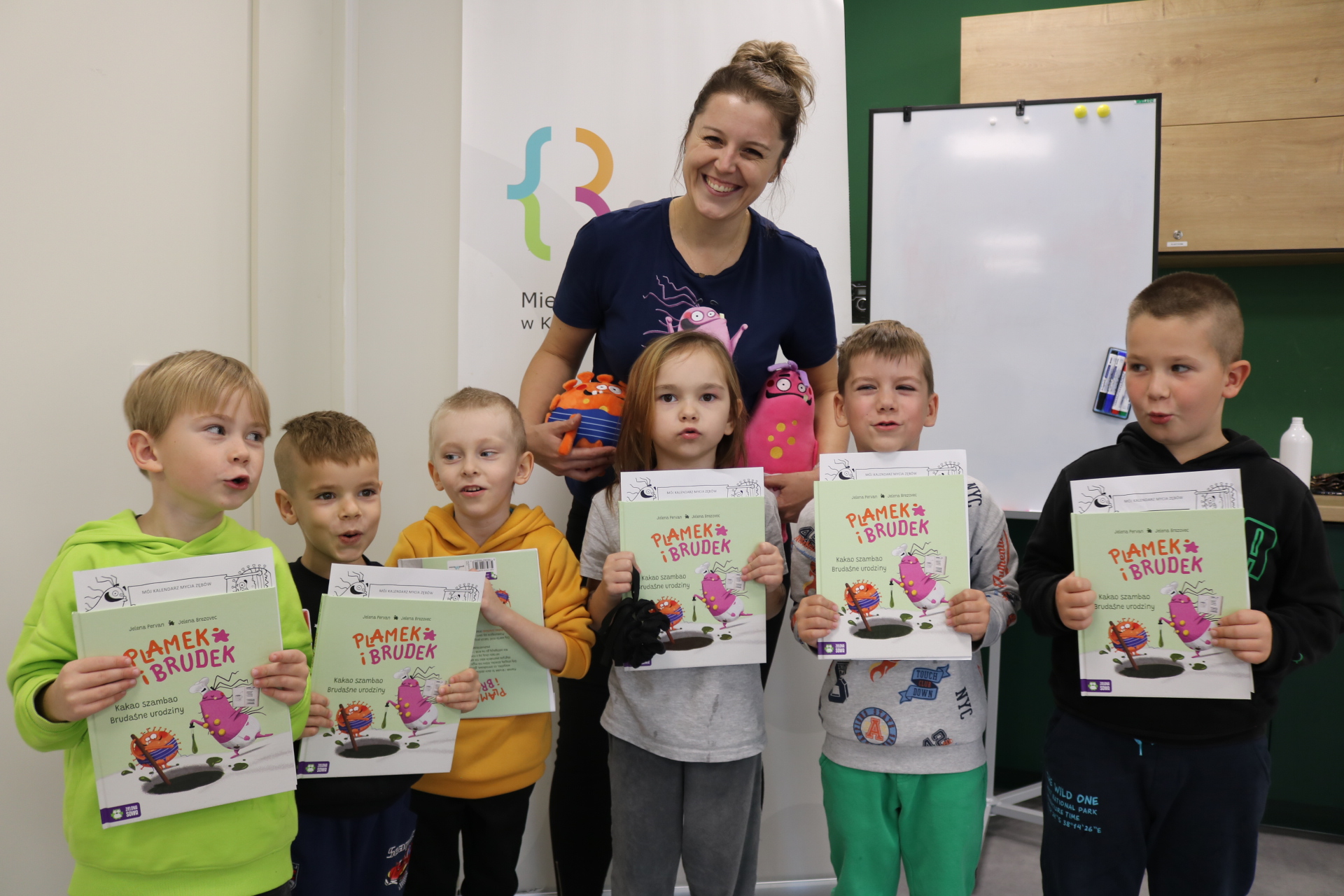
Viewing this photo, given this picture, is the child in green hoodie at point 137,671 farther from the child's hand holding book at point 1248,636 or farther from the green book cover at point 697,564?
the child's hand holding book at point 1248,636

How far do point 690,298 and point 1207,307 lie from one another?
41.6 inches

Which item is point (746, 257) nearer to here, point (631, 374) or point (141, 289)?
point (631, 374)

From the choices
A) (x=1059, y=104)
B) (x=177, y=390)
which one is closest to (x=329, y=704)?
(x=177, y=390)

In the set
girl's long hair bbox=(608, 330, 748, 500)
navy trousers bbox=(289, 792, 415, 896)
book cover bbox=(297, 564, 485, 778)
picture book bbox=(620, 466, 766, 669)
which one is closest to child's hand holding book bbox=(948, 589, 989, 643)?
picture book bbox=(620, 466, 766, 669)

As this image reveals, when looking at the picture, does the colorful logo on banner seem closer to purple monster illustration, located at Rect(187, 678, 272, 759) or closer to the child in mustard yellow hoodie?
the child in mustard yellow hoodie

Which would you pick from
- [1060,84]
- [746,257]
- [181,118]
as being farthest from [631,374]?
[1060,84]

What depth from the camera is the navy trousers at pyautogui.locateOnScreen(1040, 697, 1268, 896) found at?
1.51 metres

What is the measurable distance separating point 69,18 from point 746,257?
1457 mm

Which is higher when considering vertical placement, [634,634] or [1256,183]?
[1256,183]

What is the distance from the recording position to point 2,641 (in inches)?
60.0

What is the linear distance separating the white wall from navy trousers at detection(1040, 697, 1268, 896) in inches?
45.4

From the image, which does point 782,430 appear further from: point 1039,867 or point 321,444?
point 1039,867

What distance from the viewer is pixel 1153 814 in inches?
61.8

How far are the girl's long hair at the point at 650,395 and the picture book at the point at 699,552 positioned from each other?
17 cm
